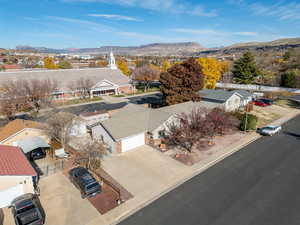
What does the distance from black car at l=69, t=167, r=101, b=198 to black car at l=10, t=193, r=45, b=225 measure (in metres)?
3.02

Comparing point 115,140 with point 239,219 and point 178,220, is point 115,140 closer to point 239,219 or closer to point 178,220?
point 178,220

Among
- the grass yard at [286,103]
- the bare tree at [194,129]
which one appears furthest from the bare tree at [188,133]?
the grass yard at [286,103]

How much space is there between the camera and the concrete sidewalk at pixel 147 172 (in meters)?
14.0

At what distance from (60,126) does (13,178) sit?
9201mm

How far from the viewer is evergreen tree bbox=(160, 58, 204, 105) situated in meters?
35.0

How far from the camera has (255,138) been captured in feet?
85.2

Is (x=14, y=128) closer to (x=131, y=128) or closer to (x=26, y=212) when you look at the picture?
(x=26, y=212)

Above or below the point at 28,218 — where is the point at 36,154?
above

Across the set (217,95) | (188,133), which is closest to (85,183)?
(188,133)

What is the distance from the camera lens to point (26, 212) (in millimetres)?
12266

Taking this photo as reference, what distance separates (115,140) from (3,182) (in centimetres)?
1065

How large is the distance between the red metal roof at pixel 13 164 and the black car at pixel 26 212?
75.9 inches

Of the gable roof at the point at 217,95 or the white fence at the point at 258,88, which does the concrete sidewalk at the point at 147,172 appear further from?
the white fence at the point at 258,88

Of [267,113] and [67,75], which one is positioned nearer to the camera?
[267,113]
